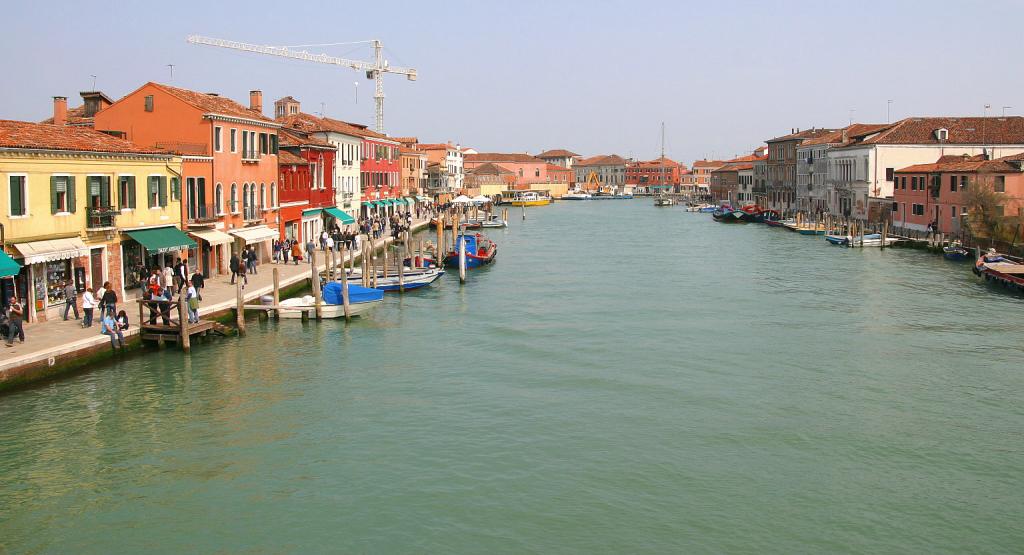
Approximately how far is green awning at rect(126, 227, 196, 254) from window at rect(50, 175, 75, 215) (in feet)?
7.94

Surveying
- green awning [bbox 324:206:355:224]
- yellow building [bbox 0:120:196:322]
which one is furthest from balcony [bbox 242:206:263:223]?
green awning [bbox 324:206:355:224]

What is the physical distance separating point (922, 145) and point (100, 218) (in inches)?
1973

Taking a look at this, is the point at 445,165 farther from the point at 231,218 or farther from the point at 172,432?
the point at 172,432

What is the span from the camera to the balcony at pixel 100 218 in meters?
21.9

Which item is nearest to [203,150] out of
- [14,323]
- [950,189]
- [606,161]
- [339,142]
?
A: [14,323]

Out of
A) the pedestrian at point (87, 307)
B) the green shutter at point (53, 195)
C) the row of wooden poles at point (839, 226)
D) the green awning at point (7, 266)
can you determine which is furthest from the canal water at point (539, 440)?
the row of wooden poles at point (839, 226)

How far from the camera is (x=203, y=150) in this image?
91.9ft

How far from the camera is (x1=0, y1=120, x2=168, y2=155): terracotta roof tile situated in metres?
19.9

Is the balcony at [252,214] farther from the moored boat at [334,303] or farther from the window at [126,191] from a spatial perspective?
the window at [126,191]

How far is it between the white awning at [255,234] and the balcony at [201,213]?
130 cm

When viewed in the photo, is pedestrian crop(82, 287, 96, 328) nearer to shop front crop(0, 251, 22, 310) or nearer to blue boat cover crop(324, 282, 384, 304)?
shop front crop(0, 251, 22, 310)

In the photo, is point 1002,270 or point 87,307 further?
point 1002,270

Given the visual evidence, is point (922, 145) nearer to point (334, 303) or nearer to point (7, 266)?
point (334, 303)

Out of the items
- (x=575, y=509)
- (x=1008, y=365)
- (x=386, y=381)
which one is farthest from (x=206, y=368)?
(x=1008, y=365)
